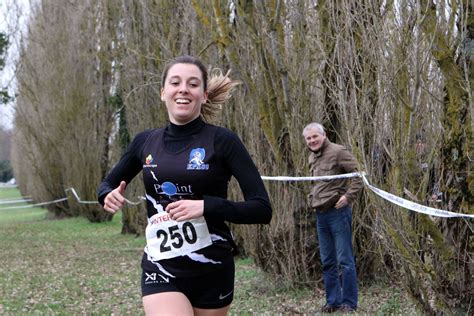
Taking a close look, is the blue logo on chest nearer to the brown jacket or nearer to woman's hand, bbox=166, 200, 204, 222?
woman's hand, bbox=166, 200, 204, 222

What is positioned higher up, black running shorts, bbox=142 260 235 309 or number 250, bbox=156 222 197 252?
number 250, bbox=156 222 197 252

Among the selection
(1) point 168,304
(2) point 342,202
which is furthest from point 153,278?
(2) point 342,202

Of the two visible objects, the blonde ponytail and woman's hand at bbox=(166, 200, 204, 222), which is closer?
woman's hand at bbox=(166, 200, 204, 222)

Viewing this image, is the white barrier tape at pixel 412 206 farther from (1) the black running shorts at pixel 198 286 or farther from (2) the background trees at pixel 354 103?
(1) the black running shorts at pixel 198 286

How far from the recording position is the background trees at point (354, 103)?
6020 millimetres

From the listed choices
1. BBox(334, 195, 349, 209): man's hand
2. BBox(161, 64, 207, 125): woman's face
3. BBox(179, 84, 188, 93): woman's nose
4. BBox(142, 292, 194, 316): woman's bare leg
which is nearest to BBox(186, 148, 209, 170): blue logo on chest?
Result: BBox(161, 64, 207, 125): woman's face

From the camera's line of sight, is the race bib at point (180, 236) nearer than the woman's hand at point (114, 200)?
Yes

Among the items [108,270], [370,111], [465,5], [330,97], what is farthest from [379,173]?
[108,270]

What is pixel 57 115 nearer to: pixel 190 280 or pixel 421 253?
pixel 421 253

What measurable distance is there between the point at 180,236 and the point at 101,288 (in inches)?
302

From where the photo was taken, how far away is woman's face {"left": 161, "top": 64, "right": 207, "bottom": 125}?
13.5ft

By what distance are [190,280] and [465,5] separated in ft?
10.5

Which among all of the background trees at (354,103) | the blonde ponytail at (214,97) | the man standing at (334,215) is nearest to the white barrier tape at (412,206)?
the background trees at (354,103)

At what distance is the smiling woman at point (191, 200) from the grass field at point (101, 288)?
11.7ft
